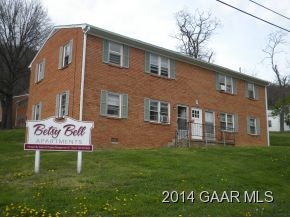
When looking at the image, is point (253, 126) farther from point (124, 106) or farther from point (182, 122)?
point (124, 106)

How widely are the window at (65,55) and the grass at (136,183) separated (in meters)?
7.92

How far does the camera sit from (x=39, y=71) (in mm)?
27672

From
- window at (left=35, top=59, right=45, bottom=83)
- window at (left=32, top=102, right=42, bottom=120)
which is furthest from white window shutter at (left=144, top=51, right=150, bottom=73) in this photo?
window at (left=32, top=102, right=42, bottom=120)

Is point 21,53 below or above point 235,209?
above

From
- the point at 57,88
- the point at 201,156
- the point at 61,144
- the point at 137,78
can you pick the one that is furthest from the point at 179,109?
the point at 61,144

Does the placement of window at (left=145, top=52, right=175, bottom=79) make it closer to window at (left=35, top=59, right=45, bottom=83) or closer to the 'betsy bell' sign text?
window at (left=35, top=59, right=45, bottom=83)

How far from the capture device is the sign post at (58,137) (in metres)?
12.9

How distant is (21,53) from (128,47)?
24162 mm

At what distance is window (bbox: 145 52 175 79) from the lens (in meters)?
24.5

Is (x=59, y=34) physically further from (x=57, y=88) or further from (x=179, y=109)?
(x=179, y=109)

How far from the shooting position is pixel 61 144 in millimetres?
12930

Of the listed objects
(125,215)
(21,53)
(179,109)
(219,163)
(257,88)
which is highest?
(21,53)

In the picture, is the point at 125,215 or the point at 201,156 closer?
the point at 125,215

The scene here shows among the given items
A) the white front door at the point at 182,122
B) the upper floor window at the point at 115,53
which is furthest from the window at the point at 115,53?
the white front door at the point at 182,122
